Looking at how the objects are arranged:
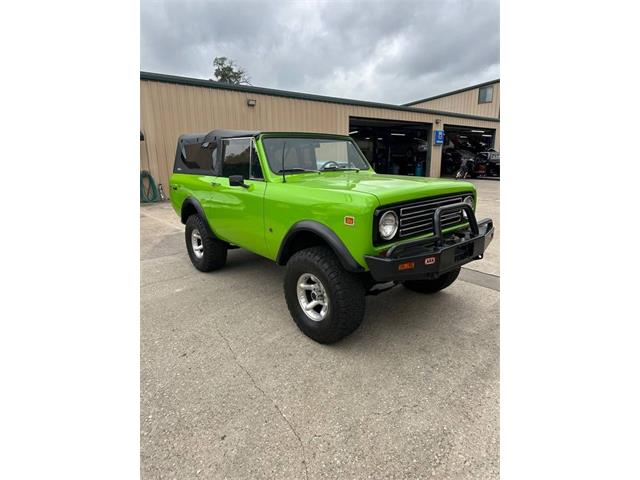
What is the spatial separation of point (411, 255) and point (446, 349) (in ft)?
3.05

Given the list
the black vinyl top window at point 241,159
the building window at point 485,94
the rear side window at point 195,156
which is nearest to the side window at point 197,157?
the rear side window at point 195,156

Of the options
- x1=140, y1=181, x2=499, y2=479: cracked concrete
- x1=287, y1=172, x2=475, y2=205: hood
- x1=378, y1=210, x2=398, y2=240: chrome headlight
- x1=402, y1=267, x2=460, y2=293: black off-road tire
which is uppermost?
x1=287, y1=172, x2=475, y2=205: hood

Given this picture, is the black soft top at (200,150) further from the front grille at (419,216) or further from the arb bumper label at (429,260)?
the arb bumper label at (429,260)

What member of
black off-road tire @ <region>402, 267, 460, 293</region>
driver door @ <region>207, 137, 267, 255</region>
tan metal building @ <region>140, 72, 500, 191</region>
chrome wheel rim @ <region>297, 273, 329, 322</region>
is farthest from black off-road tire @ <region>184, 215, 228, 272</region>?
tan metal building @ <region>140, 72, 500, 191</region>

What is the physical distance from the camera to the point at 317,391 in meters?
2.26

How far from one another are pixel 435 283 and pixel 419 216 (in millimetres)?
1283

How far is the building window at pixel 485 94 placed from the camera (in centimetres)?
2567

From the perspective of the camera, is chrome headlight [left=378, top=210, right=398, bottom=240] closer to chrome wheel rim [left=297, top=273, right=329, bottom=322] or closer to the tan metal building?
chrome wheel rim [left=297, top=273, right=329, bottom=322]

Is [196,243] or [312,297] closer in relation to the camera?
[312,297]

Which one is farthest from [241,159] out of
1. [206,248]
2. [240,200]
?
[206,248]

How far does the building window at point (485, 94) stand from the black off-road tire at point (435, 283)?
27.3 metres

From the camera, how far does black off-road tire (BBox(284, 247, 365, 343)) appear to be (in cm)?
257

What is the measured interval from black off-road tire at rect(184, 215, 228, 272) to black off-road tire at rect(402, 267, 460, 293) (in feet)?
8.03

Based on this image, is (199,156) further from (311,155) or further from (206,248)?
(311,155)
